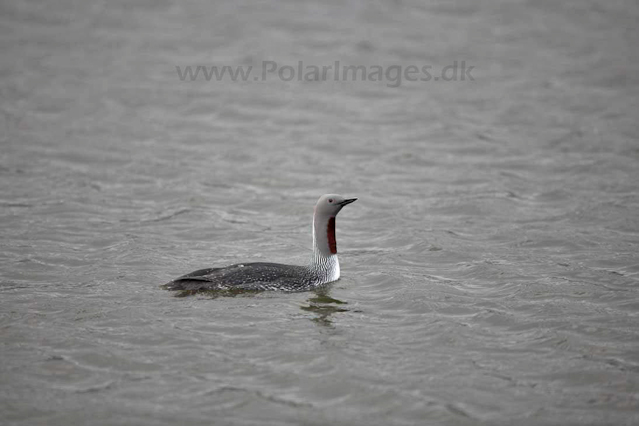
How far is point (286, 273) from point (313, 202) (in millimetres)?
4155

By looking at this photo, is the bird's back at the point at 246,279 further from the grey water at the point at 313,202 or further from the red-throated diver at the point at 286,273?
the grey water at the point at 313,202

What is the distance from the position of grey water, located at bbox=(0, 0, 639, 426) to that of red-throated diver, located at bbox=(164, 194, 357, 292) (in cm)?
17

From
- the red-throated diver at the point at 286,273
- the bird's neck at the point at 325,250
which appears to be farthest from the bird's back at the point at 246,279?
the bird's neck at the point at 325,250

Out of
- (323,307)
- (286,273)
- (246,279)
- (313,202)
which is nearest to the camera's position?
(323,307)

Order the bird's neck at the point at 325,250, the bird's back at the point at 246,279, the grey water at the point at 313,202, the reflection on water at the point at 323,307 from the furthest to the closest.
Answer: the bird's neck at the point at 325,250
the bird's back at the point at 246,279
the reflection on water at the point at 323,307
the grey water at the point at 313,202

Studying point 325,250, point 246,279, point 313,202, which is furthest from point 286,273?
point 313,202

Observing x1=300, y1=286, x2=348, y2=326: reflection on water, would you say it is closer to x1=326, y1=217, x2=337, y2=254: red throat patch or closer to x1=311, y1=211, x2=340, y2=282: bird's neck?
x1=311, y1=211, x2=340, y2=282: bird's neck

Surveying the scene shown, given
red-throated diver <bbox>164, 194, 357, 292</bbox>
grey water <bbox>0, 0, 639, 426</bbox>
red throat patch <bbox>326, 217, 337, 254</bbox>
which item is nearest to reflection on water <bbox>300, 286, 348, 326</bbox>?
grey water <bbox>0, 0, 639, 426</bbox>

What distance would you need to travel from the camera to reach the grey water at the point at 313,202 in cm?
830

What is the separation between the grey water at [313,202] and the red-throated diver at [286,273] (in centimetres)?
17

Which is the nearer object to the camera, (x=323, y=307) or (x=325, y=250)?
(x=323, y=307)

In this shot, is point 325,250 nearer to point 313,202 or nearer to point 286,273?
point 286,273

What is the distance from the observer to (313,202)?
14578 mm

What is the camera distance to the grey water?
27.2 ft
